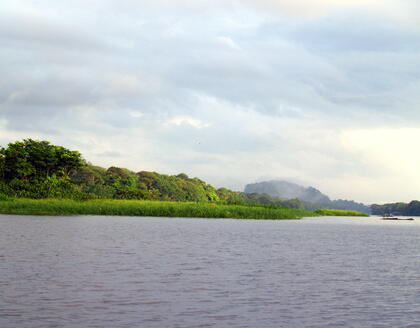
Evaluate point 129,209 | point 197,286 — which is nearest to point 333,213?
point 129,209

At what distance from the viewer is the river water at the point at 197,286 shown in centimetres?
1473

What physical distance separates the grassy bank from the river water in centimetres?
3434

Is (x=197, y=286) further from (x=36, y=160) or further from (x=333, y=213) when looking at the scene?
(x=333, y=213)

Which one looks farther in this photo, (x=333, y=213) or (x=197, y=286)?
(x=333, y=213)

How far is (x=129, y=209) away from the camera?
73.2m

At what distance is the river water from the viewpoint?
1473 cm

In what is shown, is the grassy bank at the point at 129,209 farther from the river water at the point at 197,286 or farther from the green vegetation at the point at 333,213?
the green vegetation at the point at 333,213

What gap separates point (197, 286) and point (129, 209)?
A: 180 ft

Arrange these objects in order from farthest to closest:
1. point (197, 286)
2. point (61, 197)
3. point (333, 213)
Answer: point (333, 213) → point (61, 197) → point (197, 286)

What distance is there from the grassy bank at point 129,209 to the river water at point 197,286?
3434cm

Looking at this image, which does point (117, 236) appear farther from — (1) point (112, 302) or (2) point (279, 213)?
(2) point (279, 213)

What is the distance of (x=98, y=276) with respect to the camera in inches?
816

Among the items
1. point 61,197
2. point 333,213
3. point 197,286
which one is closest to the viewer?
point 197,286

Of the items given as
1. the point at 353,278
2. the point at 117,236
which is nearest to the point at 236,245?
→ the point at 117,236
